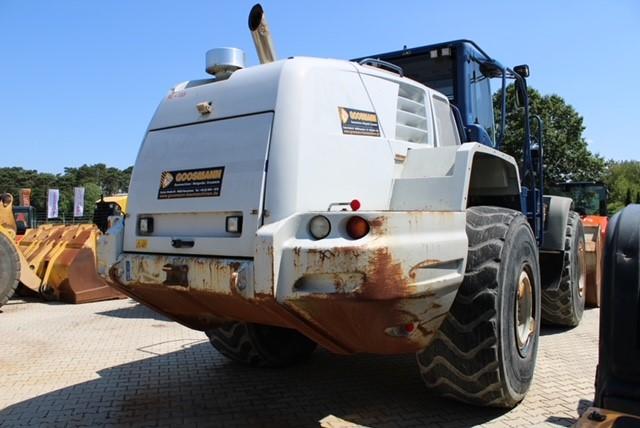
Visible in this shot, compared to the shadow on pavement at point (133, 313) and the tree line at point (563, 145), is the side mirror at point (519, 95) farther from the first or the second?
the tree line at point (563, 145)

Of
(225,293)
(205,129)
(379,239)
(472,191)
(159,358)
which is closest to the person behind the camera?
(379,239)

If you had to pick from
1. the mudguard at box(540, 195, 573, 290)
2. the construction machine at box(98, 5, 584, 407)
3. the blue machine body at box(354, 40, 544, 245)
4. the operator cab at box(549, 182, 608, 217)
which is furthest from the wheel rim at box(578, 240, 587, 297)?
the operator cab at box(549, 182, 608, 217)

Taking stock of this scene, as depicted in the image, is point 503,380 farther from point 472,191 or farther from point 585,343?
point 585,343

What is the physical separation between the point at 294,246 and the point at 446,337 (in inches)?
50.2

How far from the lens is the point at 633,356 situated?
179cm

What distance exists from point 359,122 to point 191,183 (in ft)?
3.81

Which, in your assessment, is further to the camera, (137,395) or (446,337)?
(137,395)

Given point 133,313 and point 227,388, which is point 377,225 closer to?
point 227,388

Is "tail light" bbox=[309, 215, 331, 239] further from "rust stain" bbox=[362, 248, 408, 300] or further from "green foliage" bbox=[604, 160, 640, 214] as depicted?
"green foliage" bbox=[604, 160, 640, 214]

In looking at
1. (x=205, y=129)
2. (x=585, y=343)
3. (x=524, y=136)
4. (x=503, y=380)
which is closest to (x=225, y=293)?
(x=205, y=129)

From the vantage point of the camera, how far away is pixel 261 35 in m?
3.99

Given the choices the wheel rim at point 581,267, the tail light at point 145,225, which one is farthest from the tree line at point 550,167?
the tail light at point 145,225

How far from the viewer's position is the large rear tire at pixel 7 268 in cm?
907

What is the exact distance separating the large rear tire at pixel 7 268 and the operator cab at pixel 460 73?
6.98 m
